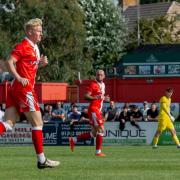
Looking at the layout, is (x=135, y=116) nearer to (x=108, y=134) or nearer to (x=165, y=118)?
(x=108, y=134)

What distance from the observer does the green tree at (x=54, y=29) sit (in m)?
64.7

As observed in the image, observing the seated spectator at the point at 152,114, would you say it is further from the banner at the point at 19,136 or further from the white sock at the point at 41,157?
the white sock at the point at 41,157

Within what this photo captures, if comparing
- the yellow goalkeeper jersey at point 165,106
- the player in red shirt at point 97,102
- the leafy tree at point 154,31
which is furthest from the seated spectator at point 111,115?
the leafy tree at point 154,31

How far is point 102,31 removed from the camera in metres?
76.3

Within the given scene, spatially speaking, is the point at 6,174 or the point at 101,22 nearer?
the point at 6,174

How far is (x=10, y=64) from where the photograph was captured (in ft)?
42.8

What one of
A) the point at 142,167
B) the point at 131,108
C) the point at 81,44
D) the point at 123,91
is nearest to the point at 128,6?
the point at 81,44

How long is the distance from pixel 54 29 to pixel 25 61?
52639 mm

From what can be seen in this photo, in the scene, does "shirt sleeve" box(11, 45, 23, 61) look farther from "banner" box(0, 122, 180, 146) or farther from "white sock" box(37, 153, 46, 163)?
"banner" box(0, 122, 180, 146)

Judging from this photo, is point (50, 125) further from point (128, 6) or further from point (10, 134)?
point (128, 6)

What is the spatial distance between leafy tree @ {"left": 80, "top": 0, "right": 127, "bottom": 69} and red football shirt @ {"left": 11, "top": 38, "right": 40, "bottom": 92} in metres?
61.0

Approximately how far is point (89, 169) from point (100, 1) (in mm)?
62954

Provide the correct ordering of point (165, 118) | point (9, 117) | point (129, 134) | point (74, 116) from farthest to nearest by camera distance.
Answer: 1. point (74, 116)
2. point (129, 134)
3. point (165, 118)
4. point (9, 117)

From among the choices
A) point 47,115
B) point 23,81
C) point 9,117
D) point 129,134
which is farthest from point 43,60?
point 47,115
